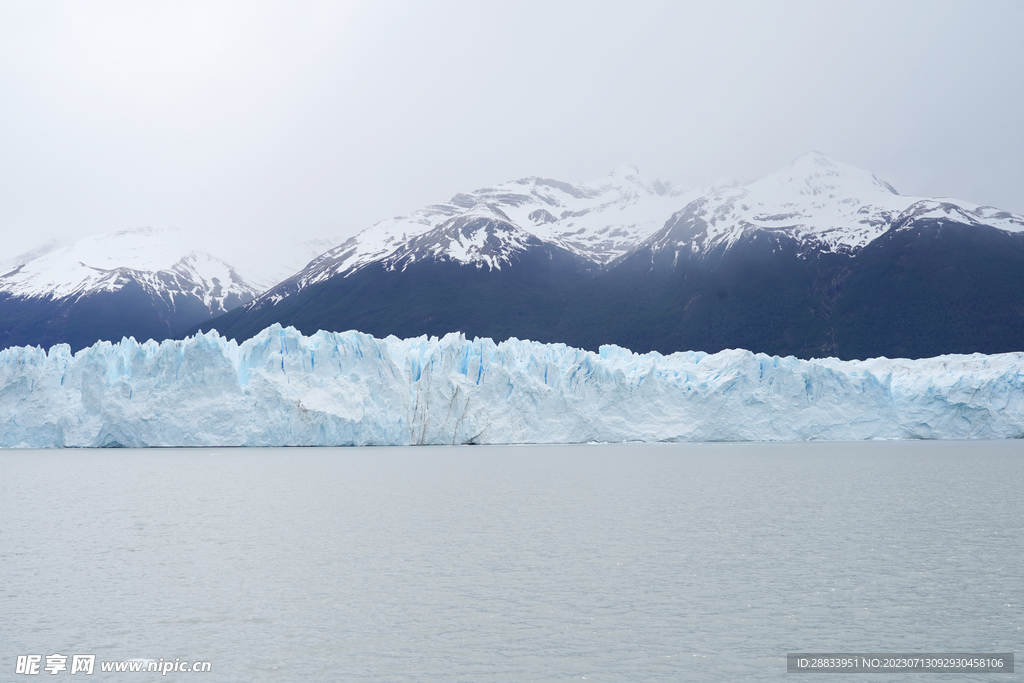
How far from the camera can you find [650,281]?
4163 inches

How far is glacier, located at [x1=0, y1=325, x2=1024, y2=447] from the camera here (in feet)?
107

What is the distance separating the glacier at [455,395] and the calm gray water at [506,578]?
13001 mm

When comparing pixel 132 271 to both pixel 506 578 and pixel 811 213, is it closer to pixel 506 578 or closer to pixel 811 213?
pixel 811 213

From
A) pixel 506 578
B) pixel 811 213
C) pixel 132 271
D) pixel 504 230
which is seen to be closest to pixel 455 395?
pixel 506 578

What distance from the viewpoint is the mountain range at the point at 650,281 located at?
88.9m

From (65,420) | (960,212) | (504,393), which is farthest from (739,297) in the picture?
(65,420)

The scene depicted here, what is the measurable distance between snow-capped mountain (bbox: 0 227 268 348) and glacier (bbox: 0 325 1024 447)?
88.3m

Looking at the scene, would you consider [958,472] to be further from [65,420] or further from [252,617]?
[65,420]

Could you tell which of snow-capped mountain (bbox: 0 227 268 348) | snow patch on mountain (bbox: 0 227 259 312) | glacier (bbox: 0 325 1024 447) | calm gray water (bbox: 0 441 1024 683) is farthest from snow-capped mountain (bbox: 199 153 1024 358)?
calm gray water (bbox: 0 441 1024 683)

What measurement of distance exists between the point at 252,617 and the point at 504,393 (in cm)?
2826

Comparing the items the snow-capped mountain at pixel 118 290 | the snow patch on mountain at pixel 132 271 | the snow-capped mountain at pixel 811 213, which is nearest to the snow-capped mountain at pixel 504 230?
the snow-capped mountain at pixel 811 213

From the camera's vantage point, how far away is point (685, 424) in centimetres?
3909

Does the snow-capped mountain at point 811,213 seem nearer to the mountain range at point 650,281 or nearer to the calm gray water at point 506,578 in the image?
the mountain range at point 650,281

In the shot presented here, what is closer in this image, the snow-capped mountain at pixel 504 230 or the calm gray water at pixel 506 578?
the calm gray water at pixel 506 578
